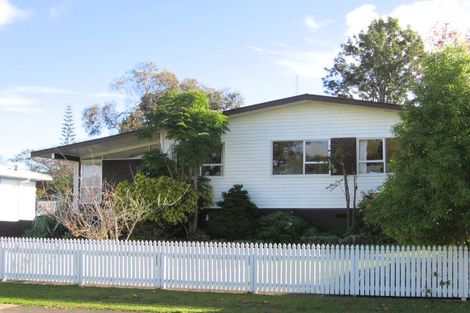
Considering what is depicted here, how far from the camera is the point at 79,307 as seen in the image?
1111 cm

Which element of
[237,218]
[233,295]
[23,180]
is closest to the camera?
[233,295]

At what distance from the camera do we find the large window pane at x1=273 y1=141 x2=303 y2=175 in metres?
19.9

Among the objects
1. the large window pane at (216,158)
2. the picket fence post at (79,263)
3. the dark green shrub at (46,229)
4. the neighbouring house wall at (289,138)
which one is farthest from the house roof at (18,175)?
the picket fence post at (79,263)

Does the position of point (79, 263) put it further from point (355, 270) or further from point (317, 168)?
point (317, 168)

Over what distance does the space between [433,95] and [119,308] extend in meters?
6.93

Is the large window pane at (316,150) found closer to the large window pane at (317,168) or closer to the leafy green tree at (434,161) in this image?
the large window pane at (317,168)

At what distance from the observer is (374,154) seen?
19.3 m

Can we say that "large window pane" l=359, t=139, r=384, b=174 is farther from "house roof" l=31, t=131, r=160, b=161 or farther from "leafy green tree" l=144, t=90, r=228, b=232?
"house roof" l=31, t=131, r=160, b=161

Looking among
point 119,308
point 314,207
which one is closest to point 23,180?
point 314,207

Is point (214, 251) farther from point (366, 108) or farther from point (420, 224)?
point (366, 108)

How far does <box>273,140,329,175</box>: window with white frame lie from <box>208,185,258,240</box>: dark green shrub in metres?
1.45

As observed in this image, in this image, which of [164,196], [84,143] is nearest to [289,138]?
[164,196]

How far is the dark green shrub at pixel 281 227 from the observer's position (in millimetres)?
18281

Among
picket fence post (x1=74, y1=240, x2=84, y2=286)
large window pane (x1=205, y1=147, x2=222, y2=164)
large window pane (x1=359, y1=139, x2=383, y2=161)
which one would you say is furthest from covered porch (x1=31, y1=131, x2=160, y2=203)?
picket fence post (x1=74, y1=240, x2=84, y2=286)
